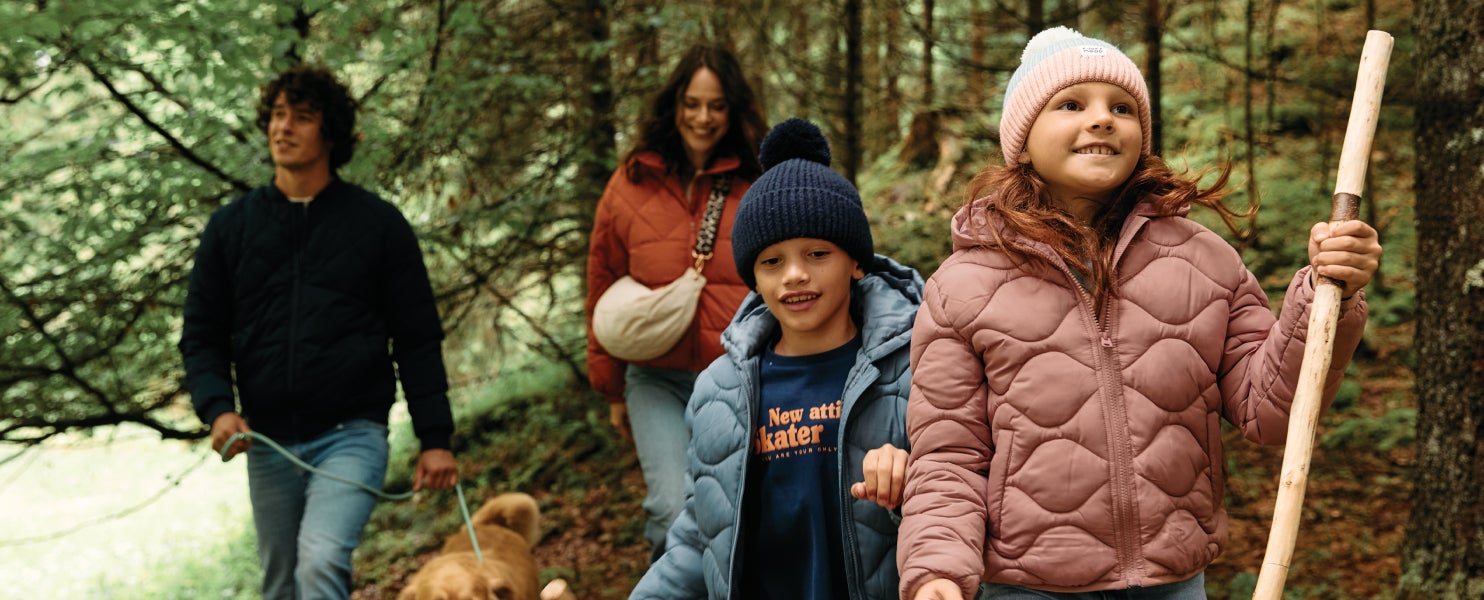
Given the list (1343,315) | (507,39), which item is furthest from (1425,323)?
(507,39)

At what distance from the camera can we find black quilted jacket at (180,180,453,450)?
4188 millimetres

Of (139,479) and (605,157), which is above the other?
(605,157)

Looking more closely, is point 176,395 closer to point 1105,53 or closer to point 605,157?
point 605,157

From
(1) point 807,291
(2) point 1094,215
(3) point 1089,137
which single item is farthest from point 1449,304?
(1) point 807,291

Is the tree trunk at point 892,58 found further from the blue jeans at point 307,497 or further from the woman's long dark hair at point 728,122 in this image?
the blue jeans at point 307,497

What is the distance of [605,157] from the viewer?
8.05 m

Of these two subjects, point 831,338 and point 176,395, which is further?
point 176,395

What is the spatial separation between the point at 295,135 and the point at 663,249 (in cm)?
159

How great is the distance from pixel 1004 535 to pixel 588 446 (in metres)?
7.30

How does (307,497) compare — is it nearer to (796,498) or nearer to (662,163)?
(662,163)

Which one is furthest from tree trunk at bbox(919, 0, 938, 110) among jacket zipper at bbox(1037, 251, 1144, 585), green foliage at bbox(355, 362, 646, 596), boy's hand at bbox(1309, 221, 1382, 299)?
boy's hand at bbox(1309, 221, 1382, 299)

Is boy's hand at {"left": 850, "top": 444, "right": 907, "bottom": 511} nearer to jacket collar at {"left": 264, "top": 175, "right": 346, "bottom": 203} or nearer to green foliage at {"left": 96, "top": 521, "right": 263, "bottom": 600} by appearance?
jacket collar at {"left": 264, "top": 175, "right": 346, "bottom": 203}

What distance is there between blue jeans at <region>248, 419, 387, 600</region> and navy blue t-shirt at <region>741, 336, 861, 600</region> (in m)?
1.99

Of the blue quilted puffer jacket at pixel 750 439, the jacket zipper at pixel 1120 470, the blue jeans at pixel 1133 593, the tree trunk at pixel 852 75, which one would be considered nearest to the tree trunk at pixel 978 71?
the tree trunk at pixel 852 75
